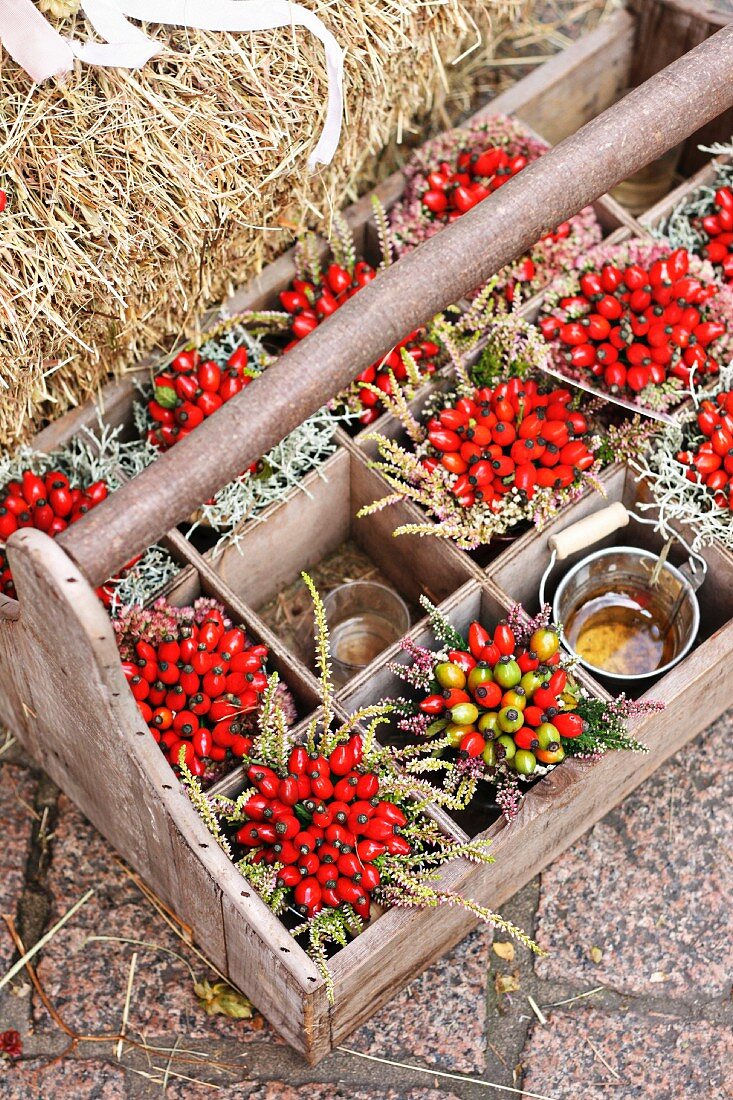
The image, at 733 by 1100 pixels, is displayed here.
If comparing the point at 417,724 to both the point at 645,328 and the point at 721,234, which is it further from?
the point at 721,234

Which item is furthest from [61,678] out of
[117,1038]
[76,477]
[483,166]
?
[483,166]

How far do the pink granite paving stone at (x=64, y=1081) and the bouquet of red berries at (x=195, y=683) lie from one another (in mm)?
560

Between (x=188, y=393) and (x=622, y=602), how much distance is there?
88cm

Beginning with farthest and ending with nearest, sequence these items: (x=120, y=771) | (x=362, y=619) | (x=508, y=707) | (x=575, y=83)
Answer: (x=575, y=83), (x=362, y=619), (x=508, y=707), (x=120, y=771)

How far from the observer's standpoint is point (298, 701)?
218cm

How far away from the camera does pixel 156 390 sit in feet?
7.46

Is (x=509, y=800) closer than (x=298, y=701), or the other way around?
(x=509, y=800)

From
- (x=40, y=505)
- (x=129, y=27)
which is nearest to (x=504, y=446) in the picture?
(x=40, y=505)

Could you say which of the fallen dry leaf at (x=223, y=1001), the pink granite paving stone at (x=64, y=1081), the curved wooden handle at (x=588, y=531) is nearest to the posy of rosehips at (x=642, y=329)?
the curved wooden handle at (x=588, y=531)

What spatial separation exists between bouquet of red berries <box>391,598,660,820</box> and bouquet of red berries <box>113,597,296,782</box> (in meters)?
0.25

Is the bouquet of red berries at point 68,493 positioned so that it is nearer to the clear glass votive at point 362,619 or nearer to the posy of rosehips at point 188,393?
the posy of rosehips at point 188,393

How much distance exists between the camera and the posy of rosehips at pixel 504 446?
87.1 inches

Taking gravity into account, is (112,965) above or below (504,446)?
below

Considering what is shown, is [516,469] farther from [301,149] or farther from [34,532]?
[34,532]
